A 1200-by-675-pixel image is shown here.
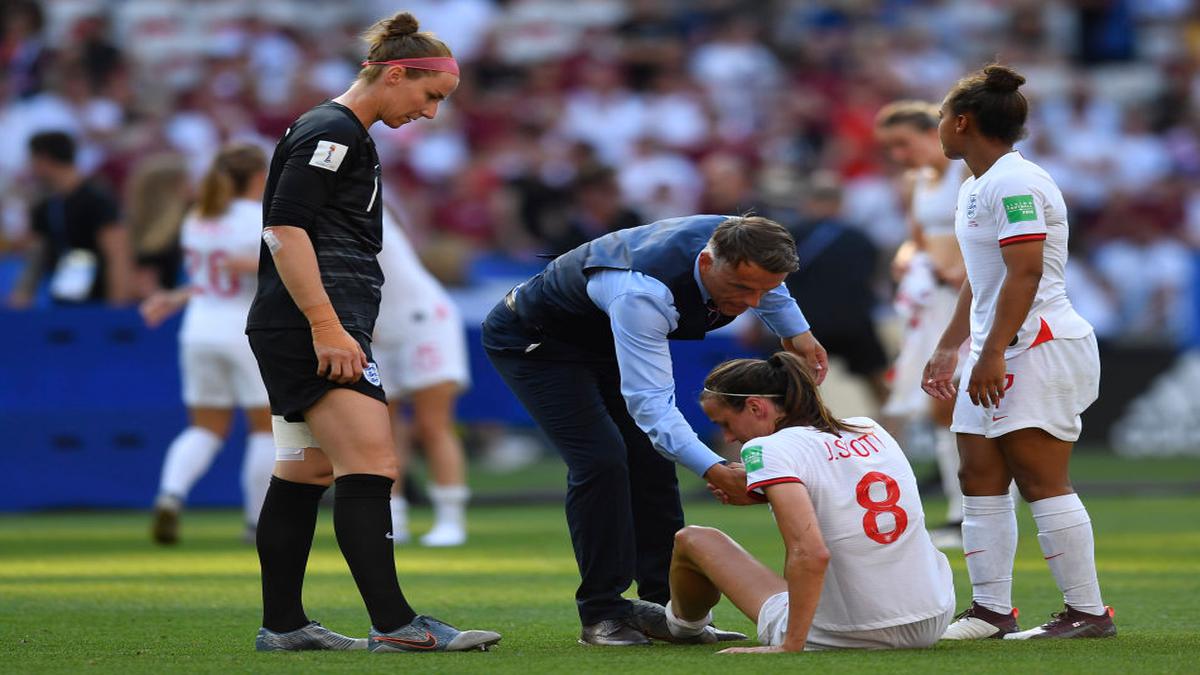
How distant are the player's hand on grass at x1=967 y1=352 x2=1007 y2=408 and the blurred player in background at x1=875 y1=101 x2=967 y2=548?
10.2 ft

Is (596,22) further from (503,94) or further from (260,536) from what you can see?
(260,536)

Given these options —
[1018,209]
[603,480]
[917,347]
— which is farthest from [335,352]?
[917,347]

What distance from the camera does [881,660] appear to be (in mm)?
5301

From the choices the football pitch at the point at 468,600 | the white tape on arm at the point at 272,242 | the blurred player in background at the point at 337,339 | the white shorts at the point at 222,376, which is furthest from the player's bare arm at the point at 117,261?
the white tape on arm at the point at 272,242

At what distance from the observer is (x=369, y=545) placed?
556cm

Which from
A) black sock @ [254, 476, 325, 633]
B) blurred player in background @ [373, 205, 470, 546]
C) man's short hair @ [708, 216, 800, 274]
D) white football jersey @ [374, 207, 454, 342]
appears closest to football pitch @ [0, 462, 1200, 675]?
black sock @ [254, 476, 325, 633]

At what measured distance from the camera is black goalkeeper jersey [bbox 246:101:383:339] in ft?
17.9

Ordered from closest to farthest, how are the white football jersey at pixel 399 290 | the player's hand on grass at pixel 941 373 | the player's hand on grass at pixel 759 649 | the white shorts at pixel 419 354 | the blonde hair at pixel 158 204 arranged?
the player's hand on grass at pixel 759 649, the player's hand on grass at pixel 941 373, the white football jersey at pixel 399 290, the white shorts at pixel 419 354, the blonde hair at pixel 158 204

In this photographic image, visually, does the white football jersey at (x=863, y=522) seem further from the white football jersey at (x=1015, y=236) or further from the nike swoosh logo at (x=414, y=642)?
the nike swoosh logo at (x=414, y=642)

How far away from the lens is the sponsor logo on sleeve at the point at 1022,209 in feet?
18.8

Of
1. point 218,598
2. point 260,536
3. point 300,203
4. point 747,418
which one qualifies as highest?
point 300,203

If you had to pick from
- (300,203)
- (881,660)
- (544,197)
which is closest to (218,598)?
(300,203)

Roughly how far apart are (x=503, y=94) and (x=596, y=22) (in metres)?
2.68

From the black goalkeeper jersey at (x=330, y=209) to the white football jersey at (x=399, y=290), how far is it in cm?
420
